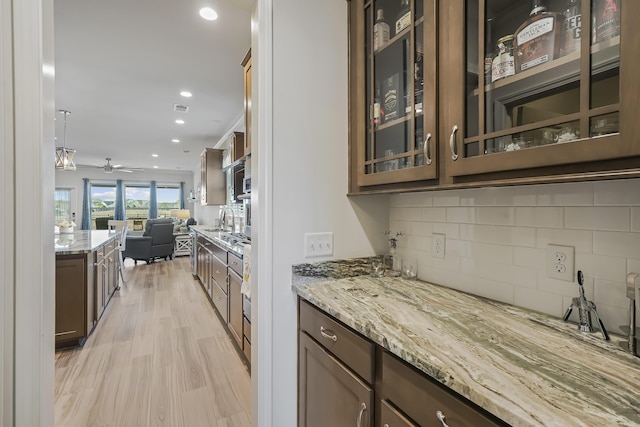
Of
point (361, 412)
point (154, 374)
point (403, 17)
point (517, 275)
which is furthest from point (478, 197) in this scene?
point (154, 374)

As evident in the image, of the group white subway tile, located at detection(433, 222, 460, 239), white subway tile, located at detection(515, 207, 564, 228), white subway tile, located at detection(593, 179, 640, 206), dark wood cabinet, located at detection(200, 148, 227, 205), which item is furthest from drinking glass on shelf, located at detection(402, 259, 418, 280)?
dark wood cabinet, located at detection(200, 148, 227, 205)

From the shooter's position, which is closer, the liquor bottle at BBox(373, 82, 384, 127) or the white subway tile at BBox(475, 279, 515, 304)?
the white subway tile at BBox(475, 279, 515, 304)

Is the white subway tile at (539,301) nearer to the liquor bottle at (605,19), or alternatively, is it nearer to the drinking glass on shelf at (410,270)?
the drinking glass on shelf at (410,270)

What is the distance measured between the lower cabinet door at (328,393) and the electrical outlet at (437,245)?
678 mm

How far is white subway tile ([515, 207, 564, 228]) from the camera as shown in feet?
3.17

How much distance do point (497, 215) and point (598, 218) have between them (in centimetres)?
30

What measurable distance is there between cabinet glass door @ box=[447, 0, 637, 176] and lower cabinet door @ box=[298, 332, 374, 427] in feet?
2.55

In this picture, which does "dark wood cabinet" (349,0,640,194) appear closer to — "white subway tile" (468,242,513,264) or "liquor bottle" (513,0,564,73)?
"liquor bottle" (513,0,564,73)

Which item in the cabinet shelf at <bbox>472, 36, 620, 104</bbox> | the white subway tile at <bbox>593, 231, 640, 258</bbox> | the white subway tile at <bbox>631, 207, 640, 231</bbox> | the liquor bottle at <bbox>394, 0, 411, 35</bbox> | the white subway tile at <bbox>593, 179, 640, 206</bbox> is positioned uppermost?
the liquor bottle at <bbox>394, 0, 411, 35</bbox>

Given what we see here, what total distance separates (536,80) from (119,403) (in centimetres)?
272

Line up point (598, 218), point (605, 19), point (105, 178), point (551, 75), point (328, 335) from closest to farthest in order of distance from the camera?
point (605, 19)
point (551, 75)
point (598, 218)
point (328, 335)
point (105, 178)

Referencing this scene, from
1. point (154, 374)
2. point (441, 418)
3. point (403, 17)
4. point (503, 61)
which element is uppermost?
point (403, 17)

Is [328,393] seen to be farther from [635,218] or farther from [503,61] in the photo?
[503,61]

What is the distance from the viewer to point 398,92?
1.23 meters
